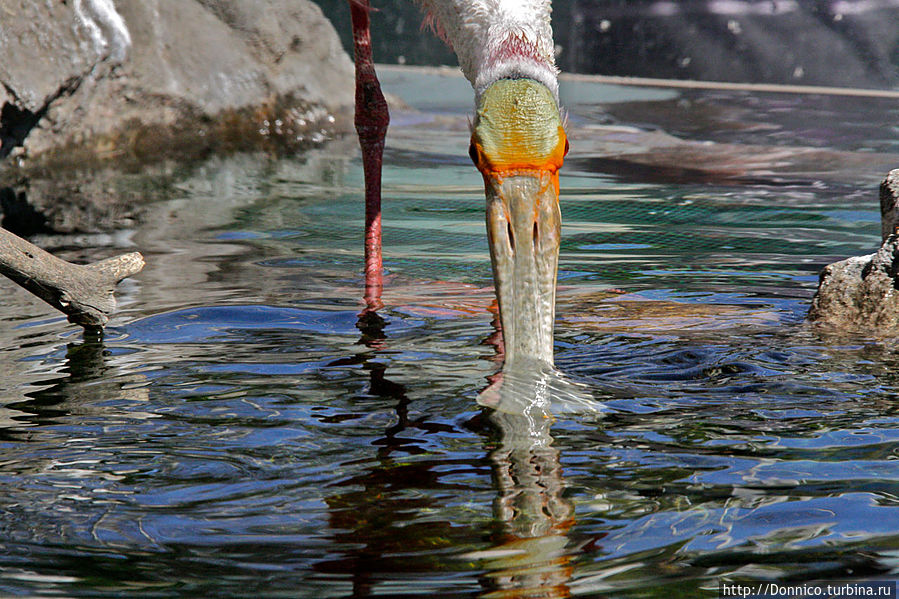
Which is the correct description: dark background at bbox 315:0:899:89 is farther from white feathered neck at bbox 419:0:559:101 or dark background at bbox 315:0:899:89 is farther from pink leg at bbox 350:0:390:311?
white feathered neck at bbox 419:0:559:101

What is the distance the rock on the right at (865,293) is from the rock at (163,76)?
6.67 m

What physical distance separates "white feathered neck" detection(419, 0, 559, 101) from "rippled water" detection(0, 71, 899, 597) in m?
1.00

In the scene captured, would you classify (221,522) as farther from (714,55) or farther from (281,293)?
(714,55)

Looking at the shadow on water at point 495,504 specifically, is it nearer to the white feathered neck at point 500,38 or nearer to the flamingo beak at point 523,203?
the flamingo beak at point 523,203

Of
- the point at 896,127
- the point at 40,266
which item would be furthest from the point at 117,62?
the point at 896,127

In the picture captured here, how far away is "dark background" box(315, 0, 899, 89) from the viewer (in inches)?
506

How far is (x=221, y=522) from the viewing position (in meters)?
2.76

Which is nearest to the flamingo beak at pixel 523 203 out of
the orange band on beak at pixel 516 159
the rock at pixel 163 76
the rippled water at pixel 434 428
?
the orange band on beak at pixel 516 159

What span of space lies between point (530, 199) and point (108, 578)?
1.71m

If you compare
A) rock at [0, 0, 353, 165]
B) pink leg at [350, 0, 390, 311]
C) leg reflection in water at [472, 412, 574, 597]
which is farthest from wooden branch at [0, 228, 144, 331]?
rock at [0, 0, 353, 165]

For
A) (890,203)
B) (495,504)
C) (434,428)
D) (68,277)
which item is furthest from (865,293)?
(68,277)

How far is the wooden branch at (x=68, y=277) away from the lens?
4113 mm

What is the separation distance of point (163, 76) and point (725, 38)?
21.3 feet

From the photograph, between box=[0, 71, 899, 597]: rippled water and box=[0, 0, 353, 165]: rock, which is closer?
box=[0, 71, 899, 597]: rippled water
